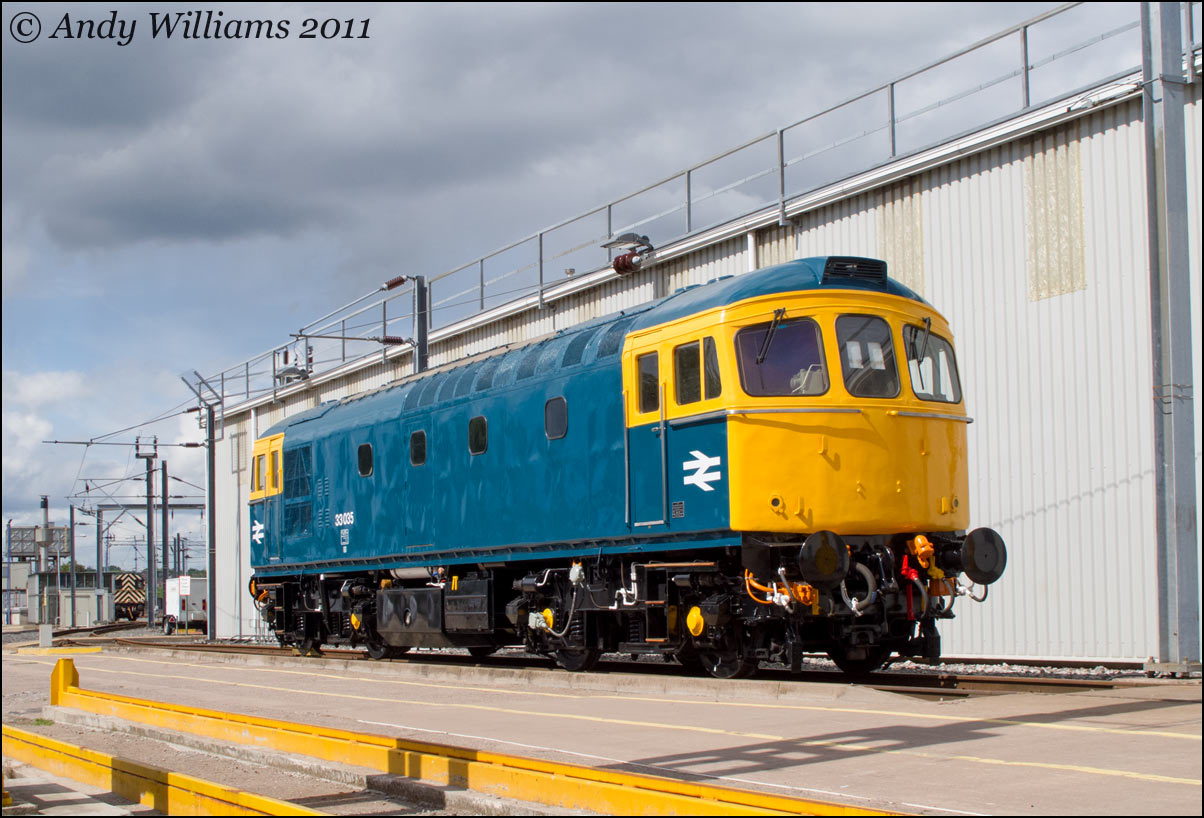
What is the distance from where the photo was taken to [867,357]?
12320mm

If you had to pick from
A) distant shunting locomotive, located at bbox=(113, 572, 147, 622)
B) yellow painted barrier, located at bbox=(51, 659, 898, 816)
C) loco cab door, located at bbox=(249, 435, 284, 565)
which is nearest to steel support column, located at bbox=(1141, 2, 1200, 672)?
yellow painted barrier, located at bbox=(51, 659, 898, 816)

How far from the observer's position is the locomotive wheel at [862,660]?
12570mm

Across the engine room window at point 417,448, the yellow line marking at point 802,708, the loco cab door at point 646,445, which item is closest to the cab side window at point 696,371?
the loco cab door at point 646,445

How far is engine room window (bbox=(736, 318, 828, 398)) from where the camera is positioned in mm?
12000

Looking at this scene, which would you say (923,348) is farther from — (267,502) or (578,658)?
(267,502)

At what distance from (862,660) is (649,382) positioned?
3.59m

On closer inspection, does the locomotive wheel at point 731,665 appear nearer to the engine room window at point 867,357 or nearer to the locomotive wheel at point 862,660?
the locomotive wheel at point 862,660

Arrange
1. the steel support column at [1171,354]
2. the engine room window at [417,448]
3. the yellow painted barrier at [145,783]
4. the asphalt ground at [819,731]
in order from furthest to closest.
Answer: the engine room window at [417,448] < the steel support column at [1171,354] < the yellow painted barrier at [145,783] < the asphalt ground at [819,731]

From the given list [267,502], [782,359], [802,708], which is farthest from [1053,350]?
[267,502]

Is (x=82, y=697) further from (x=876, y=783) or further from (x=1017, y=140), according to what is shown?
(x=1017, y=140)

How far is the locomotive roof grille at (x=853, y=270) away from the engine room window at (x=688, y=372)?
1513 millimetres

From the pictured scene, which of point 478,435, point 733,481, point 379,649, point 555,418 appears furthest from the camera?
point 379,649

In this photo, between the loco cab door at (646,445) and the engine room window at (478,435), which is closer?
the loco cab door at (646,445)

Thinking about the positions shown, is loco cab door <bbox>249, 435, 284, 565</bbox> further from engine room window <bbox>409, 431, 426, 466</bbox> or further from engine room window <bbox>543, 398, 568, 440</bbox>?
engine room window <bbox>543, 398, 568, 440</bbox>
